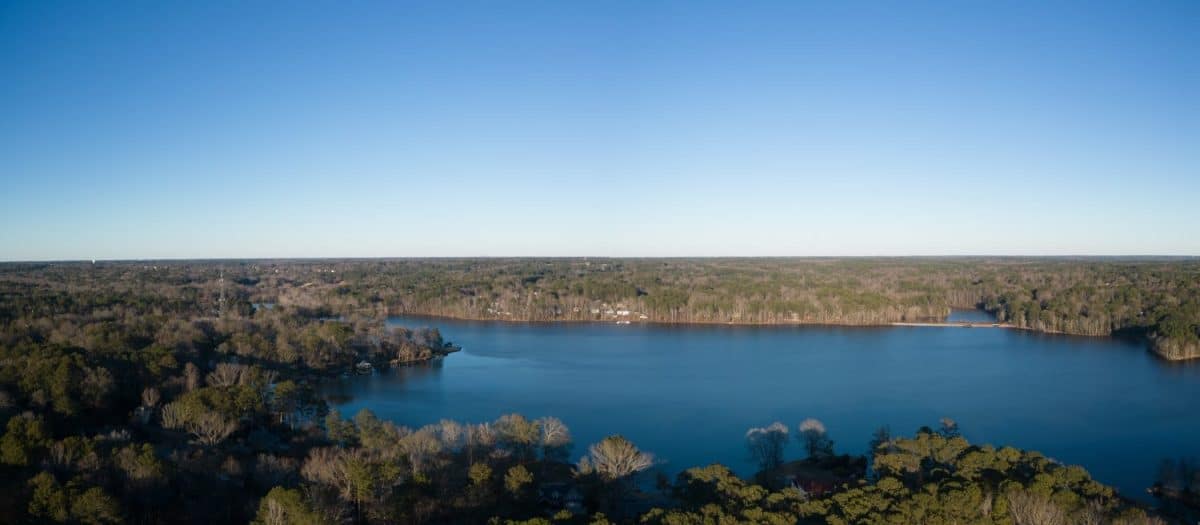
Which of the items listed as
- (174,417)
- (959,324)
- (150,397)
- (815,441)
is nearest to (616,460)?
(815,441)

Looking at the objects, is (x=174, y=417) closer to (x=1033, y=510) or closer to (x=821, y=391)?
(x=1033, y=510)

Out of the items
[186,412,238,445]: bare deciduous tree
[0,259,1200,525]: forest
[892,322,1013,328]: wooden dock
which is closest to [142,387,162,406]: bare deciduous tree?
[0,259,1200,525]: forest

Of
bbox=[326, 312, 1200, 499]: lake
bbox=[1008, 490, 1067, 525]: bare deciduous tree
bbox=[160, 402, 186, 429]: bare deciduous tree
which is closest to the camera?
bbox=[1008, 490, 1067, 525]: bare deciduous tree

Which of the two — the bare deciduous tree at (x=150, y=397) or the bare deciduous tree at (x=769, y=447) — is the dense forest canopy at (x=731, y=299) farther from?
the bare deciduous tree at (x=769, y=447)

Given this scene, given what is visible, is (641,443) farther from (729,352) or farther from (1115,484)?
(729,352)

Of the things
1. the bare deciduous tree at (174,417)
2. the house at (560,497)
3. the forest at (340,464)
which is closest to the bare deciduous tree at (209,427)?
the forest at (340,464)

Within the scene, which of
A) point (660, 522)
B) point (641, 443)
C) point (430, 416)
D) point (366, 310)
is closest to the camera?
point (660, 522)

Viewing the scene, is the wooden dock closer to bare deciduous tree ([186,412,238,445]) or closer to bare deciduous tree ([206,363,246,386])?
bare deciduous tree ([206,363,246,386])

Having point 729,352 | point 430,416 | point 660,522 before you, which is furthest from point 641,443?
point 729,352
